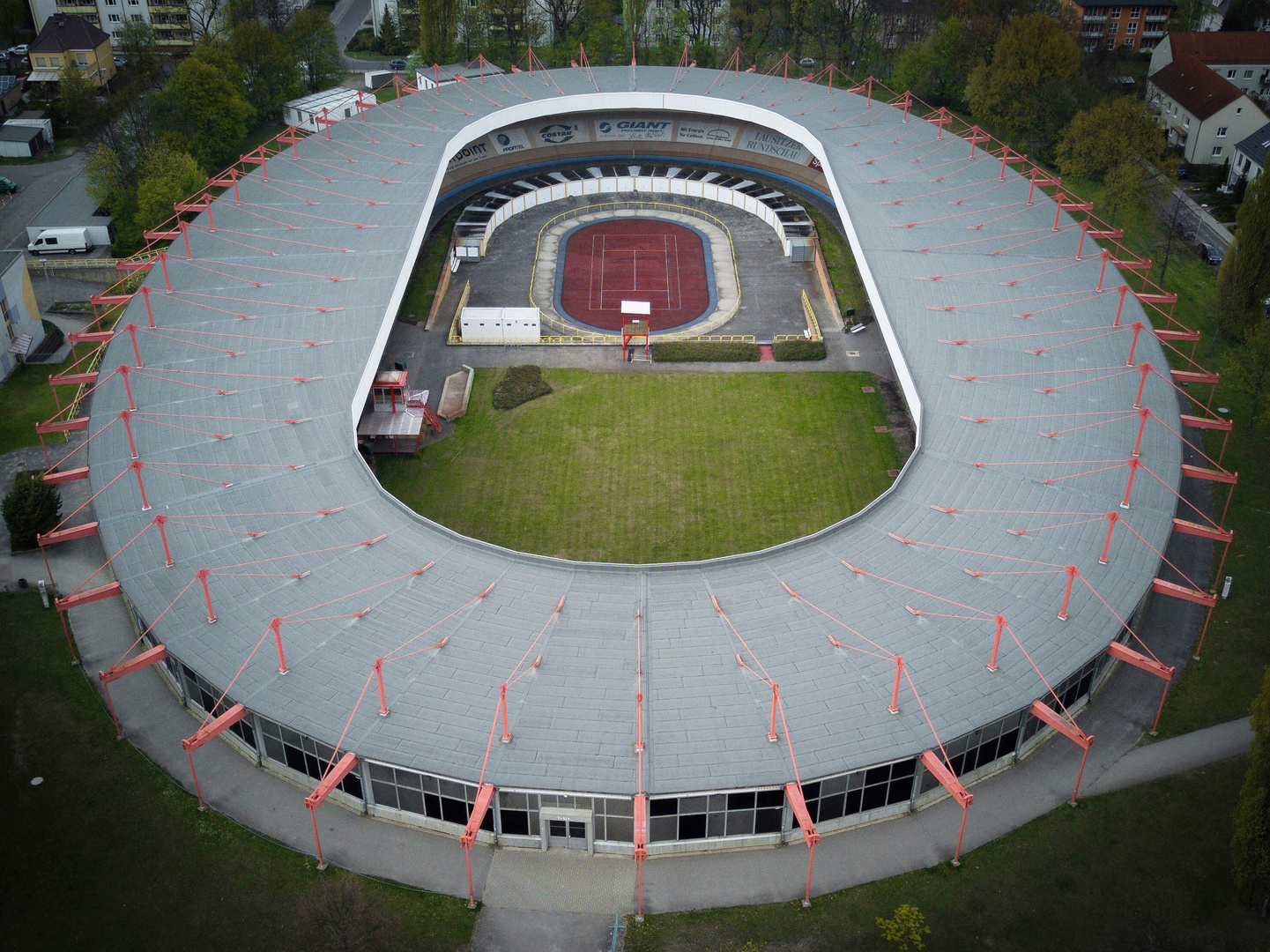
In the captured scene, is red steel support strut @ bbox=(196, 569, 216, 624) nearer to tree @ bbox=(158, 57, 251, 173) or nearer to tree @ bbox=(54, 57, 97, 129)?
tree @ bbox=(158, 57, 251, 173)

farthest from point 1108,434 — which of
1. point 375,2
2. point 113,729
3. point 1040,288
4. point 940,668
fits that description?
point 375,2

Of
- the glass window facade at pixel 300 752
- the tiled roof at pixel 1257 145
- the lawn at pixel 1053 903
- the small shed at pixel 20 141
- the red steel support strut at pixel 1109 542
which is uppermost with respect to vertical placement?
the tiled roof at pixel 1257 145

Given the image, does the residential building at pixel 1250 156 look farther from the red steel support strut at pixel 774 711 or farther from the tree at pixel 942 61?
the red steel support strut at pixel 774 711

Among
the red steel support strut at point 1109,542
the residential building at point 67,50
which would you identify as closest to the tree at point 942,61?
the red steel support strut at point 1109,542

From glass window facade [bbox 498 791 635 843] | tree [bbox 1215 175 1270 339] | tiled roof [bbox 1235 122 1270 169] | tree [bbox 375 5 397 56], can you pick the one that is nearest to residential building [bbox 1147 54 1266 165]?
tiled roof [bbox 1235 122 1270 169]

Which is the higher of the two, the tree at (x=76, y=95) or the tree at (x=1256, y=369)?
the tree at (x=76, y=95)

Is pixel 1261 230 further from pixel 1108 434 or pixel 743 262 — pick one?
pixel 743 262
